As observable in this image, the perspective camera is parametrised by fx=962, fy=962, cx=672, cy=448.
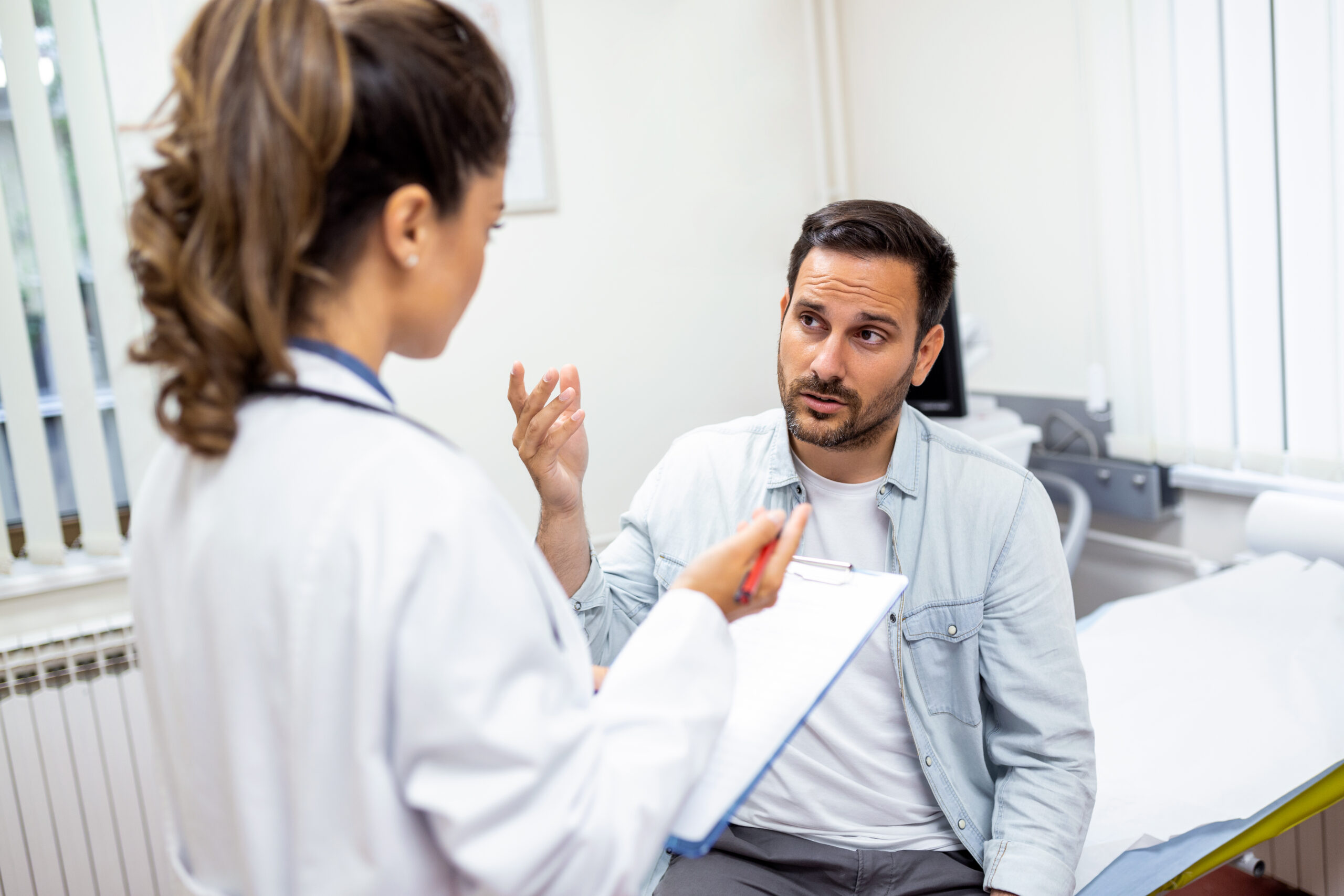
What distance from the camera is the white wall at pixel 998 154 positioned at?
88.8 inches

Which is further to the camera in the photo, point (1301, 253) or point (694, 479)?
point (1301, 253)

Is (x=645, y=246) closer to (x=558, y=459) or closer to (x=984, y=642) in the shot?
(x=558, y=459)

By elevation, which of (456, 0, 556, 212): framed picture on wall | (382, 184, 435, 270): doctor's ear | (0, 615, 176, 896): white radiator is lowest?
(0, 615, 176, 896): white radiator

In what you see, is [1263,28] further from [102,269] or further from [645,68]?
[102,269]

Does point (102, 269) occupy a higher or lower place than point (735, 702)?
higher

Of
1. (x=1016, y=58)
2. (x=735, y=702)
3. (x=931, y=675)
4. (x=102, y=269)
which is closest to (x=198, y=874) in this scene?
(x=735, y=702)

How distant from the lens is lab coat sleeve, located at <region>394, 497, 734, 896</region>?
52 centimetres

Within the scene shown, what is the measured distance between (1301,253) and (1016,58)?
85cm

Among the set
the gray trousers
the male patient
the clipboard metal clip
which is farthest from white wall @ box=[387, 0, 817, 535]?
the clipboard metal clip

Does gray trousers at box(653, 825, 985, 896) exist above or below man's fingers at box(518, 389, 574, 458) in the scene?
below

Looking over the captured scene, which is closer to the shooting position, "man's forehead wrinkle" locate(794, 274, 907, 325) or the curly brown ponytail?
the curly brown ponytail

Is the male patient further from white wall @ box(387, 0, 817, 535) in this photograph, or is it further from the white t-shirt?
white wall @ box(387, 0, 817, 535)

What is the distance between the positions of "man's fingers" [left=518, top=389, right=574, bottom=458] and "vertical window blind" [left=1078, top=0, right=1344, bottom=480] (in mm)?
1509

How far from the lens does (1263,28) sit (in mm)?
1817
